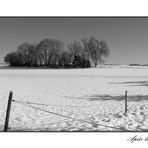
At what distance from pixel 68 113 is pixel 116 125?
2749 mm

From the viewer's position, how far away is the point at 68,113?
802 cm

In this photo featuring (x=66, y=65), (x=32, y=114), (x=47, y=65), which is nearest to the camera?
(x=32, y=114)

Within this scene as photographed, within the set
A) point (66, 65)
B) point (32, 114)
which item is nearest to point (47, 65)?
point (66, 65)

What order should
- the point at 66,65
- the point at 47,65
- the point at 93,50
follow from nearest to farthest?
the point at 93,50 → the point at 47,65 → the point at 66,65

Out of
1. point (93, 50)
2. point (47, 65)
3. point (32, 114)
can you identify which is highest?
point (93, 50)

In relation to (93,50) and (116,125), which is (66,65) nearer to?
(93,50)

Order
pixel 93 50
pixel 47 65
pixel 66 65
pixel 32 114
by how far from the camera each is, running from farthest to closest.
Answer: pixel 66 65 → pixel 47 65 → pixel 93 50 → pixel 32 114
